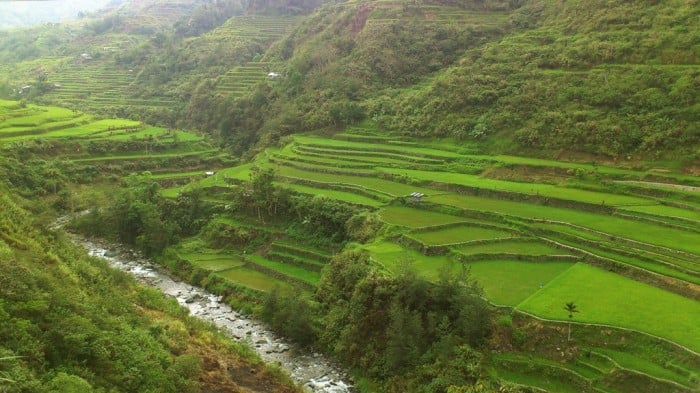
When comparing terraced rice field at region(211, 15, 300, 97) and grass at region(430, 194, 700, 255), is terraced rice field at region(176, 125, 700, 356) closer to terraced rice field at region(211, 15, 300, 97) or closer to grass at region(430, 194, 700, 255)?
grass at region(430, 194, 700, 255)

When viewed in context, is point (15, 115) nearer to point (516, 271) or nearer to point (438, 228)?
point (438, 228)

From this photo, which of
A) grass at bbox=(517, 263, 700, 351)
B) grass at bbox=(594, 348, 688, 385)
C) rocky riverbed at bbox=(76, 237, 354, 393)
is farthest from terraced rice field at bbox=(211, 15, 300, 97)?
grass at bbox=(594, 348, 688, 385)

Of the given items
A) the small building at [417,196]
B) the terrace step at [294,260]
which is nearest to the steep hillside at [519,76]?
the small building at [417,196]

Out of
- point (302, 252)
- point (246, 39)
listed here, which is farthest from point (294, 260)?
point (246, 39)

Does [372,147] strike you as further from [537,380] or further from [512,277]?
[537,380]

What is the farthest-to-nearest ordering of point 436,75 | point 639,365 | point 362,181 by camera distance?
1. point 436,75
2. point 362,181
3. point 639,365
